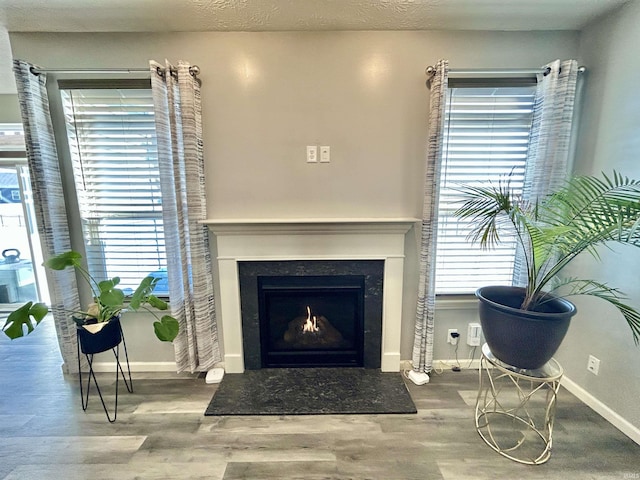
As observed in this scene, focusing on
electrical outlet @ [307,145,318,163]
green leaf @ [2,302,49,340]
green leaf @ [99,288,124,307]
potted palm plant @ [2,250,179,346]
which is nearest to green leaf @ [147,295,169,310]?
potted palm plant @ [2,250,179,346]

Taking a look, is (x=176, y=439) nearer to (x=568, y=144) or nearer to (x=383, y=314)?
(x=383, y=314)

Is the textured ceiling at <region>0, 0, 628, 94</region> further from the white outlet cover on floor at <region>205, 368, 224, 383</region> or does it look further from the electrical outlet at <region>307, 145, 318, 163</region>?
the white outlet cover on floor at <region>205, 368, 224, 383</region>

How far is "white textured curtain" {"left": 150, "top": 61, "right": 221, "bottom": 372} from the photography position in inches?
71.4

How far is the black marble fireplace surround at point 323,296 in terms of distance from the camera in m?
2.05

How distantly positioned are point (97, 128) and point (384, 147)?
1.95 metres

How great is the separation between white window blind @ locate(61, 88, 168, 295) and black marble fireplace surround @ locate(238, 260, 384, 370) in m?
0.69

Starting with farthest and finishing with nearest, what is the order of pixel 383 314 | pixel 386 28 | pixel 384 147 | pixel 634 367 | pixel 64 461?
pixel 383 314
pixel 384 147
pixel 386 28
pixel 634 367
pixel 64 461

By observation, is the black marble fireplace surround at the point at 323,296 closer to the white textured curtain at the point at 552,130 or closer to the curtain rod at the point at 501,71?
the white textured curtain at the point at 552,130

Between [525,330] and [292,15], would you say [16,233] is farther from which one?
[525,330]

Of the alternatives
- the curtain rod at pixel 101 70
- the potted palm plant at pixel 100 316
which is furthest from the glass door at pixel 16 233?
the potted palm plant at pixel 100 316

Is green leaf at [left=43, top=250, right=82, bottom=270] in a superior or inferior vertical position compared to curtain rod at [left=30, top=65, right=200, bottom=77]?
inferior

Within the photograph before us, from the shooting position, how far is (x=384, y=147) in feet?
6.42

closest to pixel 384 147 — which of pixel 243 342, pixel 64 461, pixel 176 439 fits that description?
pixel 243 342

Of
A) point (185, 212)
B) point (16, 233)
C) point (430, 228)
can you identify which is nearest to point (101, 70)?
point (185, 212)
